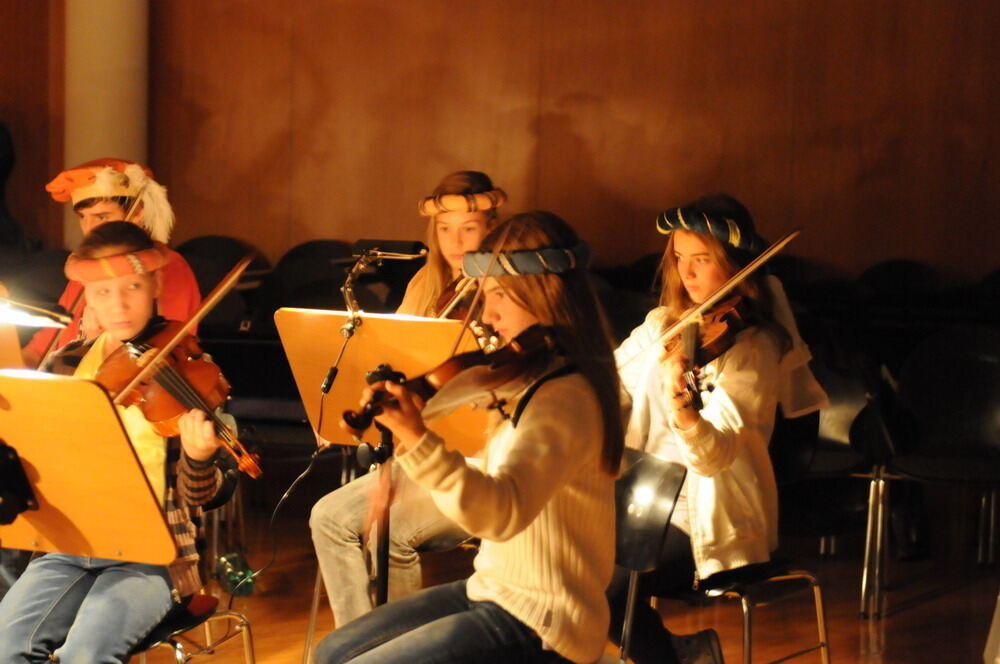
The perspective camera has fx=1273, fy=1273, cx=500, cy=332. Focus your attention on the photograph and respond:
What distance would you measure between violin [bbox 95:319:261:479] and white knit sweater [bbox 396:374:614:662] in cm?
57

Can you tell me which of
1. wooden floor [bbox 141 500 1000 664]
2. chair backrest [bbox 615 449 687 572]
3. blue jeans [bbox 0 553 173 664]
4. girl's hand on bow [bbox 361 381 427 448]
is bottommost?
wooden floor [bbox 141 500 1000 664]

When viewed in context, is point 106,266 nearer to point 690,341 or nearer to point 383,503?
point 383,503

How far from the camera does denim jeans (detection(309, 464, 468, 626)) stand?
113 inches

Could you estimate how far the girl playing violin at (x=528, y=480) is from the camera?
1.78 metres

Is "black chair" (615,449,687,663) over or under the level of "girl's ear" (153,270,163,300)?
under

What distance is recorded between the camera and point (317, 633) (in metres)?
3.49

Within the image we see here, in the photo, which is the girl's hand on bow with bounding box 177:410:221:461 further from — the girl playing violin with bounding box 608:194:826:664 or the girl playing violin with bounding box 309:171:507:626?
the girl playing violin with bounding box 608:194:826:664

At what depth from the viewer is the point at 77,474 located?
76.1 inches

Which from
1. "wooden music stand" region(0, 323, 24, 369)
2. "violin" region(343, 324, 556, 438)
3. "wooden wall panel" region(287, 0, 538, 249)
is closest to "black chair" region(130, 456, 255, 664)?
"wooden music stand" region(0, 323, 24, 369)

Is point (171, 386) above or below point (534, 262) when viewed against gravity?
below

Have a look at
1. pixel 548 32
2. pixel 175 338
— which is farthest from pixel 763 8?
pixel 175 338

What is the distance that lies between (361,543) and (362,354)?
52 cm

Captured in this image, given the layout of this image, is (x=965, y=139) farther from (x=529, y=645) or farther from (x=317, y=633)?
(x=529, y=645)

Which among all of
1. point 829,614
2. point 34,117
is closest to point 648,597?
point 829,614
